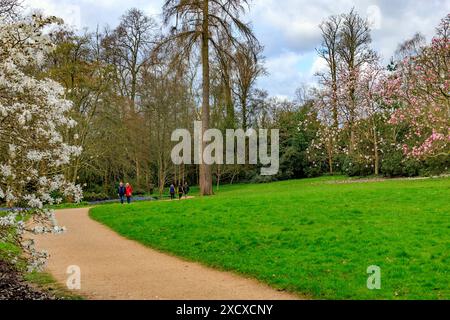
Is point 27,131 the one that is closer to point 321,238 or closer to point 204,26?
point 321,238

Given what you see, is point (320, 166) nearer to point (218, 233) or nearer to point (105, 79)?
point (105, 79)

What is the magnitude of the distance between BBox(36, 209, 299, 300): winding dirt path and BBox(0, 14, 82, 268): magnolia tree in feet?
5.41

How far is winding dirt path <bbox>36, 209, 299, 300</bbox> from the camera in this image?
7.43 m

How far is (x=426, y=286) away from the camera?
709 centimetres

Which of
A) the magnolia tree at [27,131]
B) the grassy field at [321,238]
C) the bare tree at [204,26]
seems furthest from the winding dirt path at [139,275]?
the bare tree at [204,26]

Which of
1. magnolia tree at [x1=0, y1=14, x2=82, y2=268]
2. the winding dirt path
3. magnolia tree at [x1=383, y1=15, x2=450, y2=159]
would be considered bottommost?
the winding dirt path

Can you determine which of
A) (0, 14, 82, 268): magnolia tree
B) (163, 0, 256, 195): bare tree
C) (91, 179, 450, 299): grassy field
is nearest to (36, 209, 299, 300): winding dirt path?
(91, 179, 450, 299): grassy field

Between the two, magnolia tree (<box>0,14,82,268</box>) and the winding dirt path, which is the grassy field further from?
magnolia tree (<box>0,14,82,268</box>)

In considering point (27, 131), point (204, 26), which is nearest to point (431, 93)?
point (204, 26)

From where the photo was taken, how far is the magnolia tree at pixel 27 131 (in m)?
6.58

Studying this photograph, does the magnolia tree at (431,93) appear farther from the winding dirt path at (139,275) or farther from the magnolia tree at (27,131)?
the magnolia tree at (27,131)

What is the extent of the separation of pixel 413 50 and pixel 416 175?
1482 cm

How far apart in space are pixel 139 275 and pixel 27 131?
355cm

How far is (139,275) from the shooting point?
8.89 m
